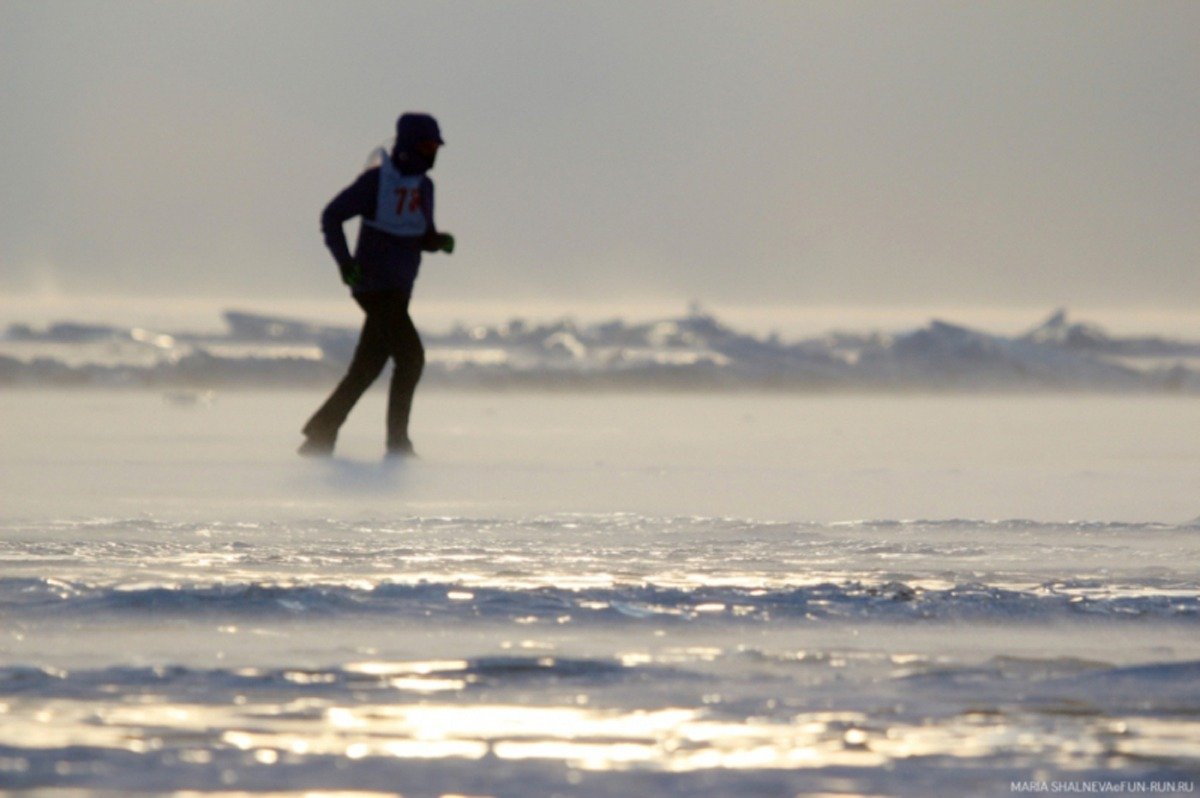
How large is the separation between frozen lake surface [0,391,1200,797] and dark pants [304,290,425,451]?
24.2 inches

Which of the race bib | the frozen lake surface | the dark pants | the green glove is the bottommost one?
the frozen lake surface

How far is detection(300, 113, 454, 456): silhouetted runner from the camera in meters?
5.92

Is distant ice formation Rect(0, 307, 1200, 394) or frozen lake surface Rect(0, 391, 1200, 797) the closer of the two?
frozen lake surface Rect(0, 391, 1200, 797)

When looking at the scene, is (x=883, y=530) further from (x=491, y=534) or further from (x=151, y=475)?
(x=151, y=475)

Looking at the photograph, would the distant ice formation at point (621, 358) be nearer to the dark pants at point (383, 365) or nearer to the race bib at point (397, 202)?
the dark pants at point (383, 365)

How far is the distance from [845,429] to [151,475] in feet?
11.5

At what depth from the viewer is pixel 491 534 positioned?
3807 mm

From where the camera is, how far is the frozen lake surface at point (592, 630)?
1.99 metres

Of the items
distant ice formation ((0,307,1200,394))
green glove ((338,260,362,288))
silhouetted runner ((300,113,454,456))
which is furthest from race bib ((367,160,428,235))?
distant ice formation ((0,307,1200,394))

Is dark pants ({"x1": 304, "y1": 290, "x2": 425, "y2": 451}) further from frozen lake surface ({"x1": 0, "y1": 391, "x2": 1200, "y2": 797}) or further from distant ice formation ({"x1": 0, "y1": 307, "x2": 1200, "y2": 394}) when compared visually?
distant ice formation ({"x1": 0, "y1": 307, "x2": 1200, "y2": 394})

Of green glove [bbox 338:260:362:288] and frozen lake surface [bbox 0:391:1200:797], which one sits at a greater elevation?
green glove [bbox 338:260:362:288]

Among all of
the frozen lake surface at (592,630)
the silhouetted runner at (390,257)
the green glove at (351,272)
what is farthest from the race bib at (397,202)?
the frozen lake surface at (592,630)

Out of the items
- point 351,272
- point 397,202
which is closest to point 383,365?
point 351,272

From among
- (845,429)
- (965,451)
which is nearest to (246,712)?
(965,451)
